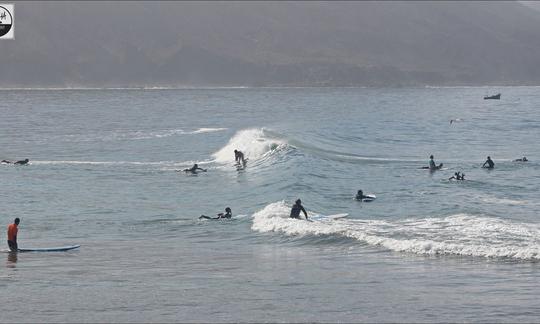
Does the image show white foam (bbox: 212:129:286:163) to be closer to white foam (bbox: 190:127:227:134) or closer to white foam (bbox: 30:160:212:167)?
white foam (bbox: 30:160:212:167)

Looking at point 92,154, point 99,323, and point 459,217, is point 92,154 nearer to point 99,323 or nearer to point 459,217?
point 459,217

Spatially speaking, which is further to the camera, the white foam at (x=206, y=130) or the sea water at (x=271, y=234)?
the white foam at (x=206, y=130)

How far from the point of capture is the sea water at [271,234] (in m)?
21.5

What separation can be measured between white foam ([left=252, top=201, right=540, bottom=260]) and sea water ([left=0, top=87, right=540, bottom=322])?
0.07 m

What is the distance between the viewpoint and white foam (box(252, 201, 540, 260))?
28.7m

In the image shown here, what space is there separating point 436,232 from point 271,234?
5.48m

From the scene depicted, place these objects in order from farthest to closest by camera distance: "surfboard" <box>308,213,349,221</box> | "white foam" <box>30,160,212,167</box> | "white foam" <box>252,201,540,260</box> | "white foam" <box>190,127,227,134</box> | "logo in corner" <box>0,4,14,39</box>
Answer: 1. "white foam" <box>190,127,227,134</box>
2. "white foam" <box>30,160,212,167</box>
3. "surfboard" <box>308,213,349,221</box>
4. "logo in corner" <box>0,4,14,39</box>
5. "white foam" <box>252,201,540,260</box>

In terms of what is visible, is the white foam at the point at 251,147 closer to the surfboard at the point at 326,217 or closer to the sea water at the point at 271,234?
the sea water at the point at 271,234

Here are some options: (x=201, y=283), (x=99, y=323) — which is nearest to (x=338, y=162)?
(x=201, y=283)

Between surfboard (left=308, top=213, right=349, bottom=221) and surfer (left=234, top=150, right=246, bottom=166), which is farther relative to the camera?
surfer (left=234, top=150, right=246, bottom=166)

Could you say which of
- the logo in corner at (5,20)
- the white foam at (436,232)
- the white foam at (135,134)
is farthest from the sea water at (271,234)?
the white foam at (135,134)

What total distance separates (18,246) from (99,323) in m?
11.7

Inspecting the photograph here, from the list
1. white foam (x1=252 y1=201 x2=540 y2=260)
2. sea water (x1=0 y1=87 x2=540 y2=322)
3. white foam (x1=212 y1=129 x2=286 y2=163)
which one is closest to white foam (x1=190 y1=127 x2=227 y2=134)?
sea water (x1=0 y1=87 x2=540 y2=322)

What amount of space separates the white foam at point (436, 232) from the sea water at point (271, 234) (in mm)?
72
